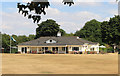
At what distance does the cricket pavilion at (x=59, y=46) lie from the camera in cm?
5088

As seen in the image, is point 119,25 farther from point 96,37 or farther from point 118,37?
point 96,37

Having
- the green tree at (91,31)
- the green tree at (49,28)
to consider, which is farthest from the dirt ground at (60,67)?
the green tree at (91,31)

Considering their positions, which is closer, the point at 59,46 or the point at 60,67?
the point at 60,67

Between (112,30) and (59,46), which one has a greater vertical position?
(112,30)

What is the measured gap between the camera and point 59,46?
51.6 m

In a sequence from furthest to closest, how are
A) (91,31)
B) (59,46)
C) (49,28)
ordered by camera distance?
(91,31)
(49,28)
(59,46)

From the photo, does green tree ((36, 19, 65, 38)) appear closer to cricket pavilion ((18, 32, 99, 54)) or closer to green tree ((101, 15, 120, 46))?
cricket pavilion ((18, 32, 99, 54))

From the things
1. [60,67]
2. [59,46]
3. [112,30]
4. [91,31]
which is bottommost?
[60,67]

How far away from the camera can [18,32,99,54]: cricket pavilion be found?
50875 mm

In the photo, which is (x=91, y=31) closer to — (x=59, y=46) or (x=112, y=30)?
(x=112, y=30)

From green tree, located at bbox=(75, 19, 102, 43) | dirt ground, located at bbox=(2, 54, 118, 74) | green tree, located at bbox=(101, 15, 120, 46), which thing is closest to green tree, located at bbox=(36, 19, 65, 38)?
green tree, located at bbox=(75, 19, 102, 43)

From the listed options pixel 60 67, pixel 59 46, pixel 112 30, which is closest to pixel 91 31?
pixel 112 30

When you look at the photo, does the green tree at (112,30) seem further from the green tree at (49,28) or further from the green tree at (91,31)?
the green tree at (49,28)

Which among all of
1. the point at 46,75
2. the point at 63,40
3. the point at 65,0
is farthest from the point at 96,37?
the point at 65,0
